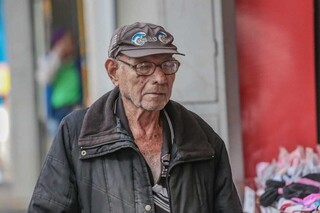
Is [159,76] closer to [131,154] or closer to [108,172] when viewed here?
[131,154]

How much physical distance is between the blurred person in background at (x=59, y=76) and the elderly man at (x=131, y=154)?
4.75 metres

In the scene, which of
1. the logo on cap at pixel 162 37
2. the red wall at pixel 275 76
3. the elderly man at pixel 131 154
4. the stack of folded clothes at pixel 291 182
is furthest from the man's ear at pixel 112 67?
the red wall at pixel 275 76

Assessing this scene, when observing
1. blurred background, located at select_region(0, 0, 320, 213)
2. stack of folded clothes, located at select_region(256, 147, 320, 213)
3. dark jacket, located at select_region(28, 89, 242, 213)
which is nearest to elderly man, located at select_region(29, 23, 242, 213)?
dark jacket, located at select_region(28, 89, 242, 213)

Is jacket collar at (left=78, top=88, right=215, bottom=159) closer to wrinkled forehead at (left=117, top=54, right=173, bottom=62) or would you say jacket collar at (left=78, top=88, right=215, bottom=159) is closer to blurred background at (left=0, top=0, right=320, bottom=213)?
wrinkled forehead at (left=117, top=54, right=173, bottom=62)

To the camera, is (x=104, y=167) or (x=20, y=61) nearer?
(x=104, y=167)

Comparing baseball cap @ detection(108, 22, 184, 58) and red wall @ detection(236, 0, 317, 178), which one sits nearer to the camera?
baseball cap @ detection(108, 22, 184, 58)

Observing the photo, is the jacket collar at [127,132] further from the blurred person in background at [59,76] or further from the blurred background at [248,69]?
the blurred person in background at [59,76]

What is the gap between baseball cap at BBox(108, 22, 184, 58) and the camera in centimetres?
289

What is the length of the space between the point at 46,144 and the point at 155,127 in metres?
5.11

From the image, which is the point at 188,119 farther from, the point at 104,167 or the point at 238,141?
the point at 238,141

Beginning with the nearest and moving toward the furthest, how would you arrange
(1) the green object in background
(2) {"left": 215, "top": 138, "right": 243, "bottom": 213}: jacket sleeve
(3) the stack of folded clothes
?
(2) {"left": 215, "top": 138, "right": 243, "bottom": 213}: jacket sleeve
(3) the stack of folded clothes
(1) the green object in background

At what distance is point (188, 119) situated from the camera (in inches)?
125

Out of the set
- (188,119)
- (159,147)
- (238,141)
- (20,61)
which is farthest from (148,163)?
(20,61)

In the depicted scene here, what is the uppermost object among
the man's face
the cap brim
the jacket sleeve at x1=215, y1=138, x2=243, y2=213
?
the cap brim
